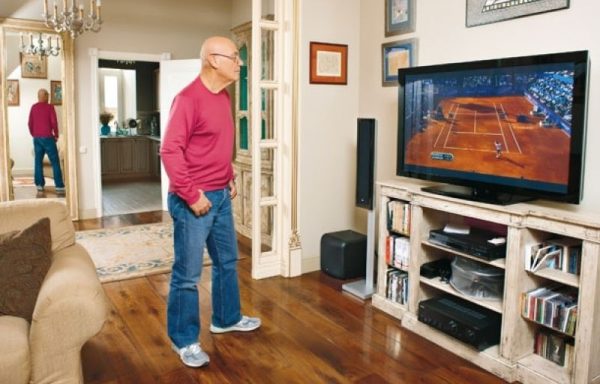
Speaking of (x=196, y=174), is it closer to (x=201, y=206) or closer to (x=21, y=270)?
(x=201, y=206)

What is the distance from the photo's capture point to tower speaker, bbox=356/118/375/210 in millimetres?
3467

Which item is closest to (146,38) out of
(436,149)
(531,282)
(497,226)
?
(436,149)

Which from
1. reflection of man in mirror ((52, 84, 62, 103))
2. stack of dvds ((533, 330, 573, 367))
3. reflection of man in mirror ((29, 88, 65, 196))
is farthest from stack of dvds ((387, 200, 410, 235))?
reflection of man in mirror ((29, 88, 65, 196))

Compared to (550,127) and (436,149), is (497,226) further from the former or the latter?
(550,127)

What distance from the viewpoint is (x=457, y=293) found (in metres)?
2.84

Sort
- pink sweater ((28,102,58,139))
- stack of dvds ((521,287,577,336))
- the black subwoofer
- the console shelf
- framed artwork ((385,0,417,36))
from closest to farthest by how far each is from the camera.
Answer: the console shelf, stack of dvds ((521,287,577,336)), framed artwork ((385,0,417,36)), the black subwoofer, pink sweater ((28,102,58,139))

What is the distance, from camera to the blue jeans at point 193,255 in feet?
8.44

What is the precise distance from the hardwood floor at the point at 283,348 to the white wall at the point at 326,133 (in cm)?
67

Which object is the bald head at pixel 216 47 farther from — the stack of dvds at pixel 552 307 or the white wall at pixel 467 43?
the stack of dvds at pixel 552 307

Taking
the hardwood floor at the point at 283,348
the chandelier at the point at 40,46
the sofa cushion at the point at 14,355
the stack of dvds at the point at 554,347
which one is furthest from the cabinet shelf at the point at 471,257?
the chandelier at the point at 40,46

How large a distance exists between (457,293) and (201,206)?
1.47 meters

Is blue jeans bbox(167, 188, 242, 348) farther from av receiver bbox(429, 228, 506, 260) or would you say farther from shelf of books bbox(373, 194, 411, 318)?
av receiver bbox(429, 228, 506, 260)

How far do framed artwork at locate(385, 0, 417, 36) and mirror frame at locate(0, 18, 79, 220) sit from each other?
3672 millimetres

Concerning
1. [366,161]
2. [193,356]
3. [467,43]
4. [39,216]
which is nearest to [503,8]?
[467,43]
